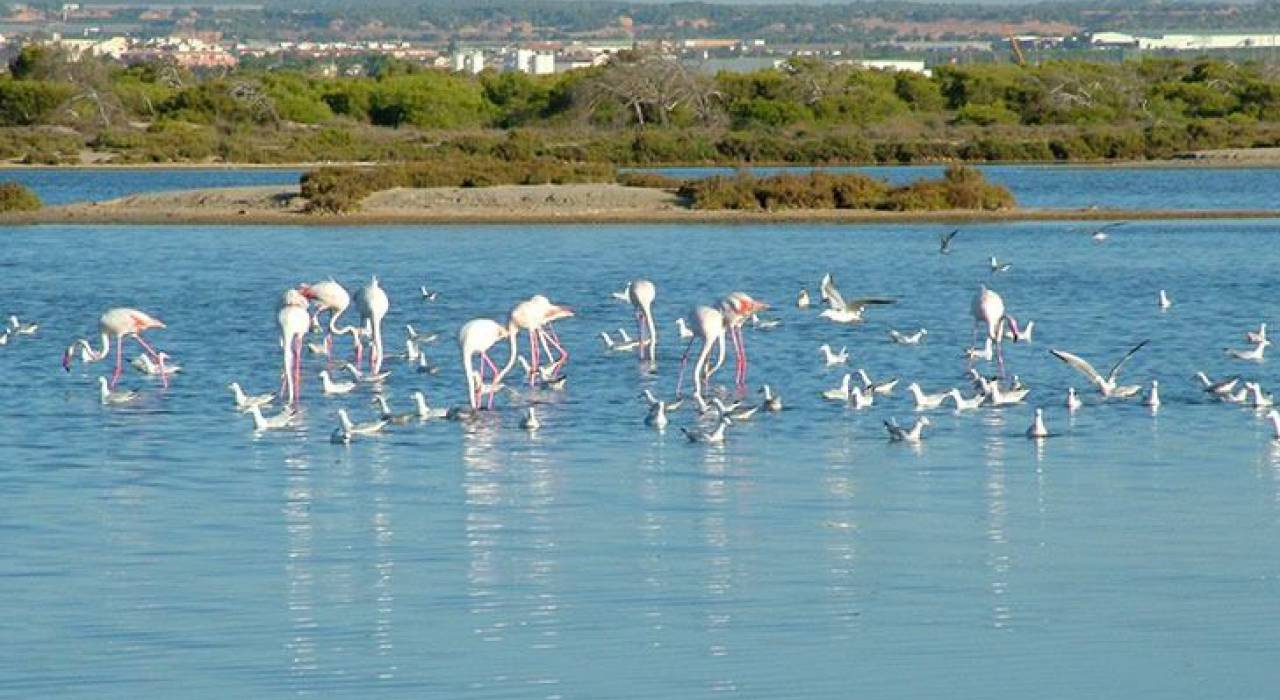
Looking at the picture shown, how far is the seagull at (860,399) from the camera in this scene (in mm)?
18000

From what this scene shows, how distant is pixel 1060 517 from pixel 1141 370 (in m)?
7.45

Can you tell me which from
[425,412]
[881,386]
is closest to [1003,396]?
[881,386]

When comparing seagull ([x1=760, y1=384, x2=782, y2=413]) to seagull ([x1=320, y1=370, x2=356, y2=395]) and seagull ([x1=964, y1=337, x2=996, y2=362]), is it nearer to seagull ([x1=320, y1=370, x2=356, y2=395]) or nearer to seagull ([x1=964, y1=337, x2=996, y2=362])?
seagull ([x1=320, y1=370, x2=356, y2=395])

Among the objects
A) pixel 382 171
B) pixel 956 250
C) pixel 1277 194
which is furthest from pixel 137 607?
pixel 1277 194

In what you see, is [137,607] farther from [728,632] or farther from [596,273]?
[596,273]

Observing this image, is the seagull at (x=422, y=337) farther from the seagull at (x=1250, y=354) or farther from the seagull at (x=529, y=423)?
the seagull at (x=1250, y=354)

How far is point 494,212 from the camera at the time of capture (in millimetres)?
41125

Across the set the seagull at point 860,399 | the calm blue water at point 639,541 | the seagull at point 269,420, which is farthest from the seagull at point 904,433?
the seagull at point 269,420

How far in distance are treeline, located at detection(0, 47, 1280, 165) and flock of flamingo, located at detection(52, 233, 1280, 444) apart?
122 feet

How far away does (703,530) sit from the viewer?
13.0 metres

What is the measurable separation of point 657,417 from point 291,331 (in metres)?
3.80

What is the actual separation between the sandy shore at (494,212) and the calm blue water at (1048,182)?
3969 mm

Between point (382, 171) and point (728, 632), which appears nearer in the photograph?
point (728, 632)

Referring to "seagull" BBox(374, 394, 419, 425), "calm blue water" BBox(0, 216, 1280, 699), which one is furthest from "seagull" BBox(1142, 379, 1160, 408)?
"seagull" BBox(374, 394, 419, 425)
